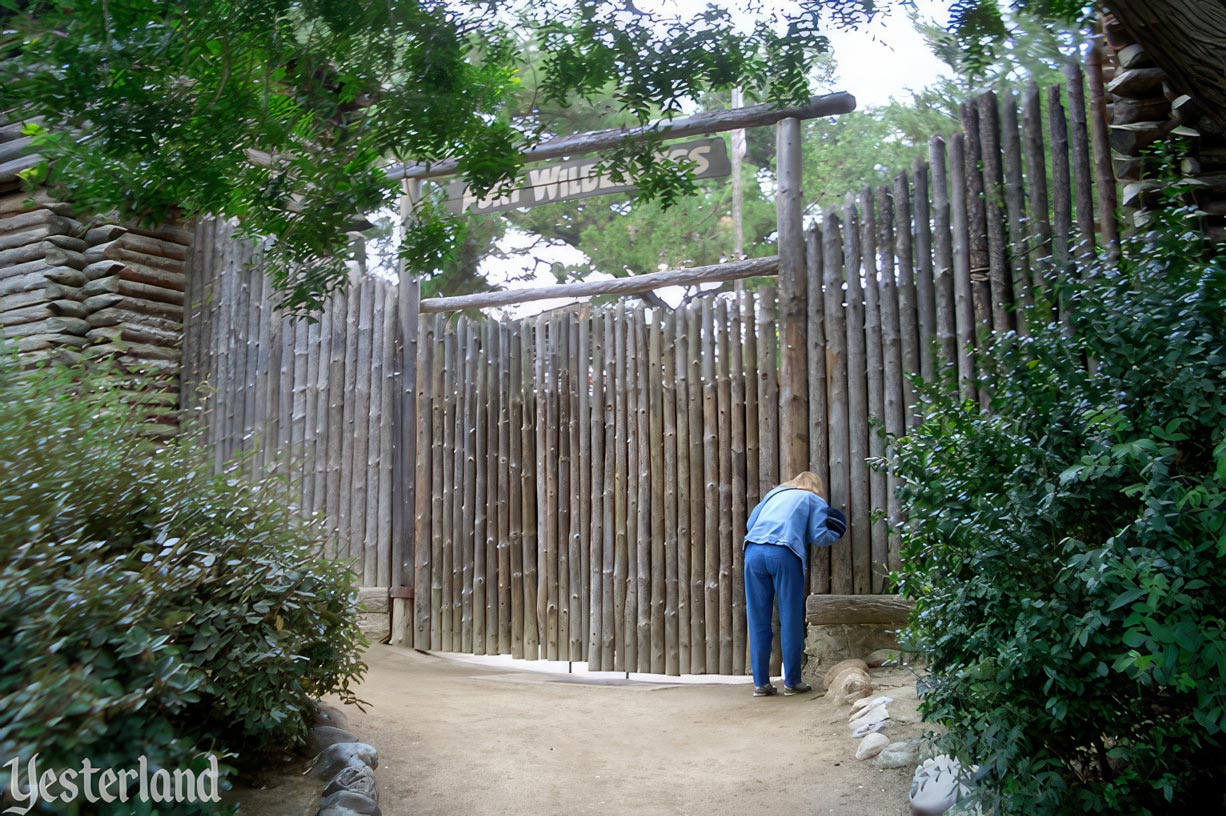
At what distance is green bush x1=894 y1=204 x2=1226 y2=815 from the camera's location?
9.79ft

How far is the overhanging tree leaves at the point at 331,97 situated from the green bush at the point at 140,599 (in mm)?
927

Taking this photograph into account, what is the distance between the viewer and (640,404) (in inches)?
303

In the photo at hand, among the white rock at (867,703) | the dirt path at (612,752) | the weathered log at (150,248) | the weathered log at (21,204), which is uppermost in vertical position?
the weathered log at (21,204)

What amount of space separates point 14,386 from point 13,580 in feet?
4.17

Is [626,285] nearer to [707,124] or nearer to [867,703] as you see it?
[707,124]

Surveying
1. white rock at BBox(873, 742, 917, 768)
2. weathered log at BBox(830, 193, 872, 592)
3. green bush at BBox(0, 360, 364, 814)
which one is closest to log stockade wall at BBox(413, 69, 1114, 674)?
weathered log at BBox(830, 193, 872, 592)

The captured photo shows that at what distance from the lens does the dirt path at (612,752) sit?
14.8 ft

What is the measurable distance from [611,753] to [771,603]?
66.6 inches

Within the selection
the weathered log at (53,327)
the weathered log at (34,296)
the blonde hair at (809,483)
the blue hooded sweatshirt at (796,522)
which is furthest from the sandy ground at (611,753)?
the weathered log at (34,296)

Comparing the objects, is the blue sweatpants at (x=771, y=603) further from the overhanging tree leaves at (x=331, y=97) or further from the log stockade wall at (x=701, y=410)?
the overhanging tree leaves at (x=331, y=97)

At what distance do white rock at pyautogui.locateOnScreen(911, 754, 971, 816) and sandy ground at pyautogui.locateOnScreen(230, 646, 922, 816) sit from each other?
5.7 inches

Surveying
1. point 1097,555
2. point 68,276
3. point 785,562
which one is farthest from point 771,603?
point 68,276

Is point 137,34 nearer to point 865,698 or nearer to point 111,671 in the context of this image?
point 111,671

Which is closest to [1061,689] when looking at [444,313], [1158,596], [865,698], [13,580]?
[1158,596]
